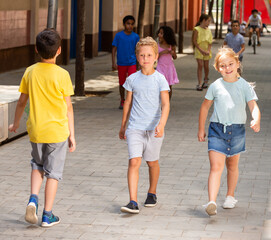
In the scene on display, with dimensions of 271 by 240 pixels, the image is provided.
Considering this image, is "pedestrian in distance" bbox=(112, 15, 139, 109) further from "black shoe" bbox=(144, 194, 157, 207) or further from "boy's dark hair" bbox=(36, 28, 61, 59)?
"boy's dark hair" bbox=(36, 28, 61, 59)

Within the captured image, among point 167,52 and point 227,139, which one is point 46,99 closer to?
point 227,139

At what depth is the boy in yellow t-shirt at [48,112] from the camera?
237 inches

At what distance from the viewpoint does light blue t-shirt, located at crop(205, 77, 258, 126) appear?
6555mm

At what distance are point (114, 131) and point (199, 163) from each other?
8.44 feet

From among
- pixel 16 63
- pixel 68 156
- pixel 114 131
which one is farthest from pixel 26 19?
pixel 68 156

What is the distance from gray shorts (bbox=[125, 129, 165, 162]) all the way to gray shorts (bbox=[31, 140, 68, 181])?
0.73 meters

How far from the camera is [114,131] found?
11.3m

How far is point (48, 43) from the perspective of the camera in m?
5.97

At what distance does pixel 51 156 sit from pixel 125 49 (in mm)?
7482

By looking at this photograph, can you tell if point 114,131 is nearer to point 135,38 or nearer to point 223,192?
point 135,38

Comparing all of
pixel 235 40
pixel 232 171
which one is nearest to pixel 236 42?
pixel 235 40

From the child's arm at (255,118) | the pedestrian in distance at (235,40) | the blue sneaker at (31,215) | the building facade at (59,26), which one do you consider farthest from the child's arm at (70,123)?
the building facade at (59,26)

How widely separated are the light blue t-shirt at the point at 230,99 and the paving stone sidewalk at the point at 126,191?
0.84 m

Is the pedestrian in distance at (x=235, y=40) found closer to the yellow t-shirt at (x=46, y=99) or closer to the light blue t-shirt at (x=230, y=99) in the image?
the light blue t-shirt at (x=230, y=99)
